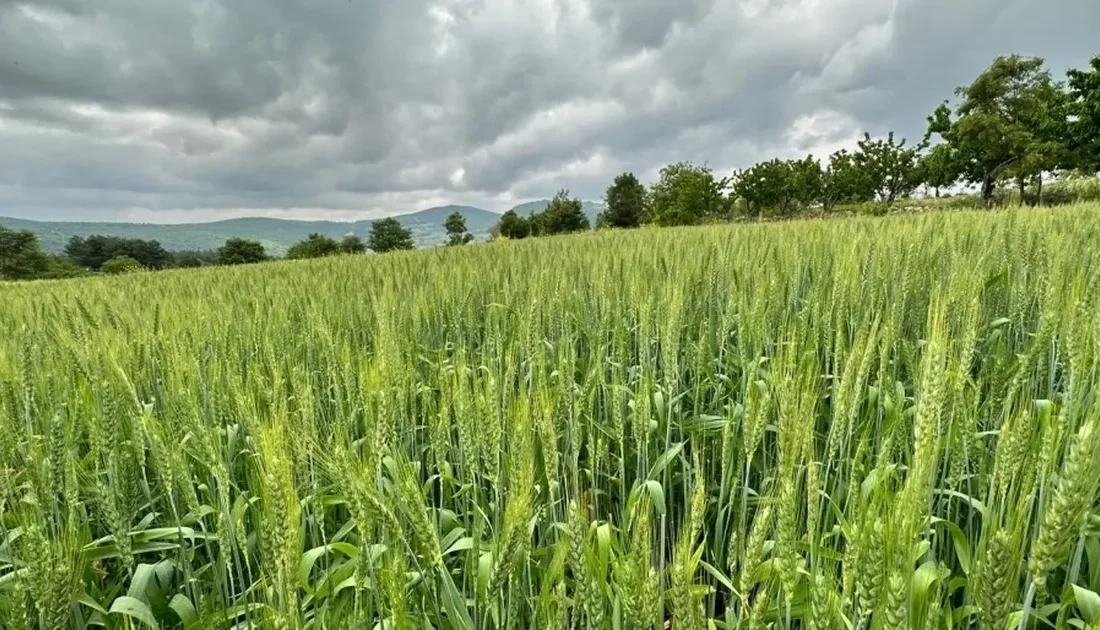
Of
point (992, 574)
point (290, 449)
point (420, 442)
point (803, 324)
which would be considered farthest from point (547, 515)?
point (803, 324)

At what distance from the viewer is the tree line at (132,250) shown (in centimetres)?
6788

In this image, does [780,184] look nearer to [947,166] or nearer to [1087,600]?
[947,166]

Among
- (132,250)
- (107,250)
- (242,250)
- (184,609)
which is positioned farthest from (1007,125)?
(107,250)

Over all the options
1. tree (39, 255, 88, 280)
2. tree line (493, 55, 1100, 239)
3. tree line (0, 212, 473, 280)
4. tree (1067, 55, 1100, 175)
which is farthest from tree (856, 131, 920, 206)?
tree (39, 255, 88, 280)

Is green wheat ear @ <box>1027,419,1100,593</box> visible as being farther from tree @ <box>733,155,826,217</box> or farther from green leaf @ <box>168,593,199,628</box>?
tree @ <box>733,155,826,217</box>

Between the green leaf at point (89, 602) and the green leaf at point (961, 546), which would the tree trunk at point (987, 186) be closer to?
the green leaf at point (961, 546)

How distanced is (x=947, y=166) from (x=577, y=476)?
A: 42.6m

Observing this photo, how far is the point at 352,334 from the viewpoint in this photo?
2.87m

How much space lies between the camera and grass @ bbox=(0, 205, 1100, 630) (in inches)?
31.6

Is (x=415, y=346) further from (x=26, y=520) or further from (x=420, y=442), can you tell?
(x=26, y=520)

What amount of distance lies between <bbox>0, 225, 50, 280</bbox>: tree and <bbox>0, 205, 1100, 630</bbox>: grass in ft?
307

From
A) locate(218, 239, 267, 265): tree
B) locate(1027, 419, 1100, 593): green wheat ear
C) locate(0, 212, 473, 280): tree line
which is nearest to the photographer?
locate(1027, 419, 1100, 593): green wheat ear

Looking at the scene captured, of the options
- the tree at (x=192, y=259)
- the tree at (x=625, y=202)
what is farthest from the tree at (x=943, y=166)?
the tree at (x=192, y=259)

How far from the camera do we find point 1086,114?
972 inches
